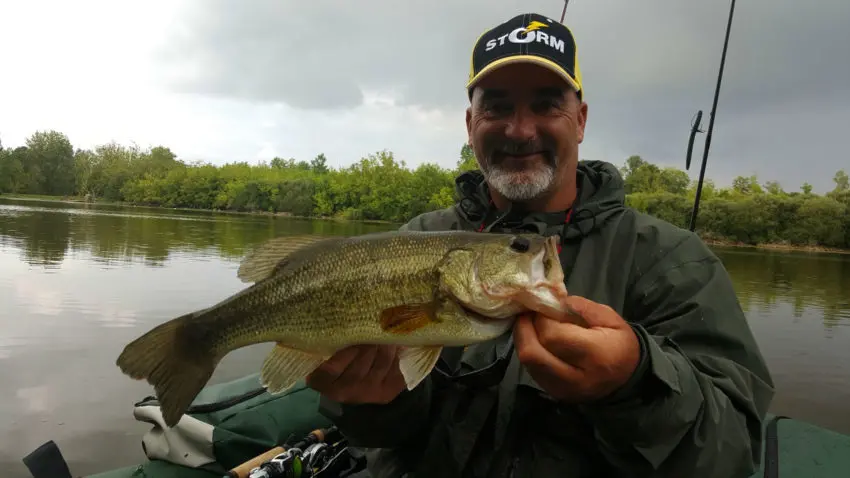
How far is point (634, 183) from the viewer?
86.4 metres

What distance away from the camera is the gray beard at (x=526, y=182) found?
306 cm

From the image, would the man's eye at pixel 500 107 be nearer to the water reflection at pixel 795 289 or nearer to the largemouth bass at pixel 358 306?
the largemouth bass at pixel 358 306

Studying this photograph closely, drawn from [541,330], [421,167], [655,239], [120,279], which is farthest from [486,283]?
[421,167]

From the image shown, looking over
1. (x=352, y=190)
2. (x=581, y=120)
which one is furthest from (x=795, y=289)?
(x=352, y=190)

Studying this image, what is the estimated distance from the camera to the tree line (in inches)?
2192

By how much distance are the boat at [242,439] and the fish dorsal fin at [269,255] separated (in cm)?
223

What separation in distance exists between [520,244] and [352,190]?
268 ft

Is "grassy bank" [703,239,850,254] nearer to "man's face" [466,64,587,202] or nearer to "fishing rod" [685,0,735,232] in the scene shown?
"fishing rod" [685,0,735,232]

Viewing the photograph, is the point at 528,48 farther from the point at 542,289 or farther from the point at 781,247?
the point at 781,247

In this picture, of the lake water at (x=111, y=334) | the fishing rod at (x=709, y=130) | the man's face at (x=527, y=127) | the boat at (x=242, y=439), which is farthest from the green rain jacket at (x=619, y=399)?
the lake water at (x=111, y=334)

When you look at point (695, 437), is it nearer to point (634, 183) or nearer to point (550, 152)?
point (550, 152)

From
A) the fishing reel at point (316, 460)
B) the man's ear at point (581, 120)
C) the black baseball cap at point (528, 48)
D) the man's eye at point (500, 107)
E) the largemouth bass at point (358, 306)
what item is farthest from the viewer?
the fishing reel at point (316, 460)

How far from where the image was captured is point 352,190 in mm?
82750

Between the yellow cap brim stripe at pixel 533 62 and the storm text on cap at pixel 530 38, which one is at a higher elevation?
the storm text on cap at pixel 530 38
